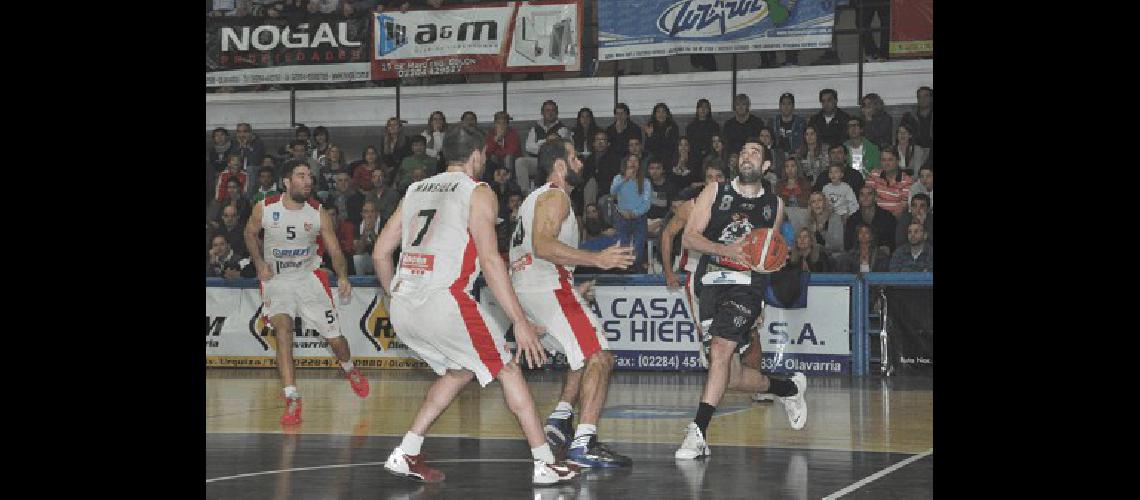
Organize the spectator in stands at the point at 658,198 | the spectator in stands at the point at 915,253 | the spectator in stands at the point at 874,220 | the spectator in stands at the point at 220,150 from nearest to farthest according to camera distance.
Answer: the spectator in stands at the point at 915,253
the spectator in stands at the point at 874,220
the spectator in stands at the point at 658,198
the spectator in stands at the point at 220,150

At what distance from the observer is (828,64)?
21484 mm

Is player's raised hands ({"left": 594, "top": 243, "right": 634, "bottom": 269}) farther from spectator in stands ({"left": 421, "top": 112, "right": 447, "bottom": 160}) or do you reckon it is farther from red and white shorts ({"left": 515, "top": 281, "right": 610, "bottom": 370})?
spectator in stands ({"left": 421, "top": 112, "right": 447, "bottom": 160})

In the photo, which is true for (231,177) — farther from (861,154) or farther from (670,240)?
(670,240)

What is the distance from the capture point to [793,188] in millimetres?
18906

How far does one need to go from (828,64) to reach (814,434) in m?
11.4

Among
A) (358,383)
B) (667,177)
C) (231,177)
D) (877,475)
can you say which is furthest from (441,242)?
(231,177)

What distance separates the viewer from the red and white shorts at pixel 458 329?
822 centimetres

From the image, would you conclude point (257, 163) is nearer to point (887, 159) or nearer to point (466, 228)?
point (887, 159)

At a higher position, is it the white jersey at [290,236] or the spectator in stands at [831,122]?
the spectator in stands at [831,122]

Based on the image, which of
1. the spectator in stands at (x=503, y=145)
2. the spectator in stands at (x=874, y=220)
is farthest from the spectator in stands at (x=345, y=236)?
the spectator in stands at (x=874, y=220)

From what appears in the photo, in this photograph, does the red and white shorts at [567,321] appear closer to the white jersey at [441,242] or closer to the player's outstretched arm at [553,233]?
the player's outstretched arm at [553,233]

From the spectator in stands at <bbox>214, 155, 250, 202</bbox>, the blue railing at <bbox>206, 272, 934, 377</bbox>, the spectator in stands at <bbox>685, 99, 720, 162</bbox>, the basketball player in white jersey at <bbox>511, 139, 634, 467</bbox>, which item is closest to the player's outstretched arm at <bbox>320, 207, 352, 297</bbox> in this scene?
the basketball player in white jersey at <bbox>511, 139, 634, 467</bbox>

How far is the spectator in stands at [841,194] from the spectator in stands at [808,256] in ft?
2.61
